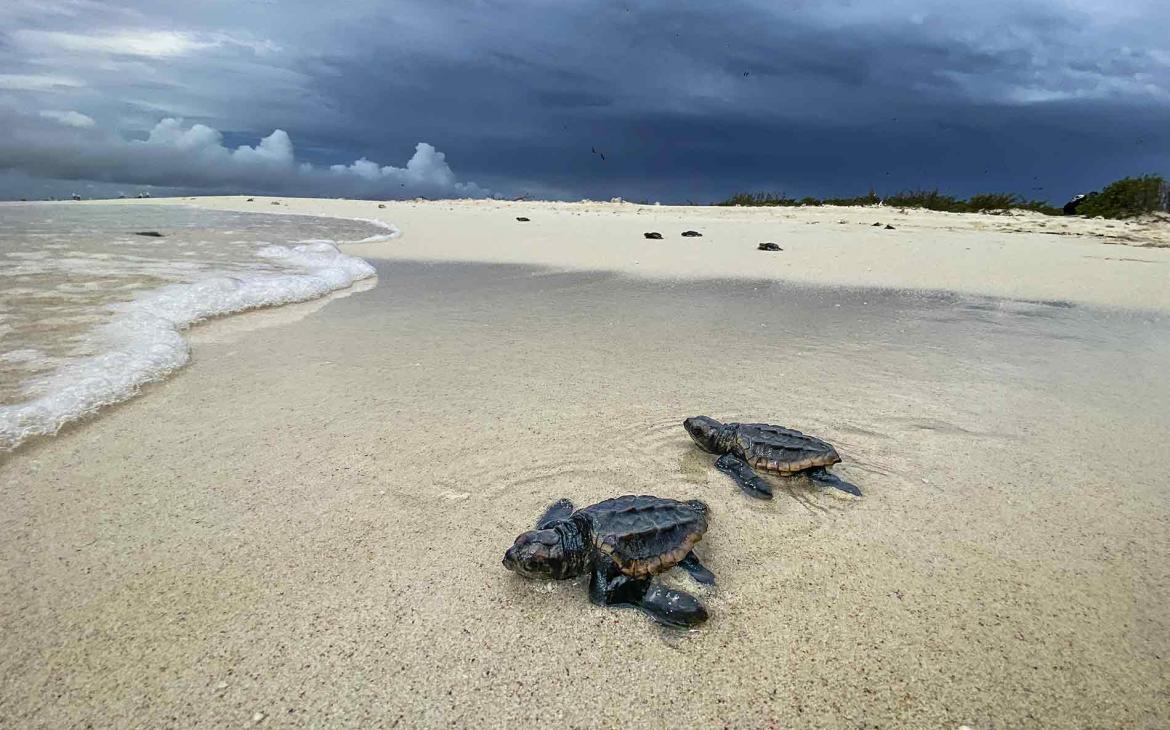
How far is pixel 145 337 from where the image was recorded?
16.8 ft

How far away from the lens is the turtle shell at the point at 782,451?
2.91 metres

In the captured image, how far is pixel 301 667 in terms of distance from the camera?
1.85 meters

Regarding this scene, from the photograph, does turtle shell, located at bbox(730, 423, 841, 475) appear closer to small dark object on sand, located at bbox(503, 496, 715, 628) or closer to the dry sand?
the dry sand

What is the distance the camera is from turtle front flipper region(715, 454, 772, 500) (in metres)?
2.91

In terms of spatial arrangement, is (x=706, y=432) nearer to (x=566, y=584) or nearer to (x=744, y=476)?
(x=744, y=476)

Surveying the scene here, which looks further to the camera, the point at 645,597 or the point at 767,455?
the point at 767,455

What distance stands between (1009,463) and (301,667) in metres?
3.61

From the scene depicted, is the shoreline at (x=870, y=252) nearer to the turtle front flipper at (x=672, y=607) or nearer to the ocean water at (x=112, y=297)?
the ocean water at (x=112, y=297)

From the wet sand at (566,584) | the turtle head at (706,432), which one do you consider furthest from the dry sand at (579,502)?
the turtle head at (706,432)

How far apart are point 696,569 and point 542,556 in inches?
25.3

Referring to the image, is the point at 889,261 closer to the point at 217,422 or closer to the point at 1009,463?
the point at 1009,463

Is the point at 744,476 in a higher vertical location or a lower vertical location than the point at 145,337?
lower

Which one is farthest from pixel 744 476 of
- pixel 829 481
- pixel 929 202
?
pixel 929 202

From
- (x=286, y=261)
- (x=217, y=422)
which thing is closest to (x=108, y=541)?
(x=217, y=422)
